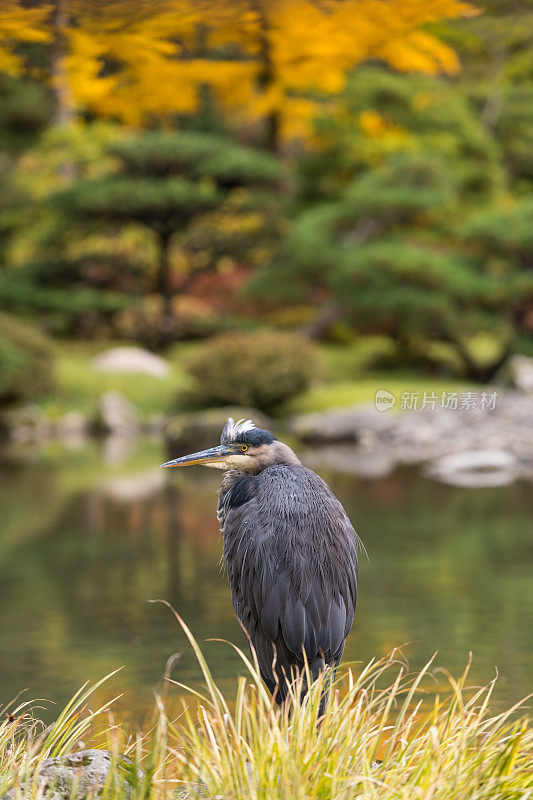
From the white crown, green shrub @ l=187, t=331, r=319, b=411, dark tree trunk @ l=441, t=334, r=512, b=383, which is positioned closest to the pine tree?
green shrub @ l=187, t=331, r=319, b=411

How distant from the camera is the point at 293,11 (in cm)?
307

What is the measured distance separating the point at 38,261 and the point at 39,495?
338 inches

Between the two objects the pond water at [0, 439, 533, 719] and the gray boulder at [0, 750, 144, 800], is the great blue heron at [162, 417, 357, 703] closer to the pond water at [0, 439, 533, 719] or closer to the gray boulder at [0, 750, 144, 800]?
the gray boulder at [0, 750, 144, 800]

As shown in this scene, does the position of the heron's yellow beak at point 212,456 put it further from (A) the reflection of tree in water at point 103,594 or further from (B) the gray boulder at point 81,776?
(A) the reflection of tree in water at point 103,594

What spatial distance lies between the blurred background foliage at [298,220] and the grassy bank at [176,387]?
0.78 feet

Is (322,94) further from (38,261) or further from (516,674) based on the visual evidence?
(516,674)

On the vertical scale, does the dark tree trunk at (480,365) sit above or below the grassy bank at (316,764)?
above

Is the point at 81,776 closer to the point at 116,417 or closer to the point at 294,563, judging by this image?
the point at 294,563

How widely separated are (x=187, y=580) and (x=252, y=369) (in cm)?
671

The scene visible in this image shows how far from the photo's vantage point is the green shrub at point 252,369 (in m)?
11.7

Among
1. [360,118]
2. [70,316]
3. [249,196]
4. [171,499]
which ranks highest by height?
[360,118]

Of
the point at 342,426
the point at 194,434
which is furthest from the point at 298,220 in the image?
the point at 194,434

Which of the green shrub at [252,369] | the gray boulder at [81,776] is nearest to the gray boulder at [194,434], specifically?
→ the green shrub at [252,369]

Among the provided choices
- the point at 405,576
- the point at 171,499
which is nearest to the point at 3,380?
the point at 171,499
